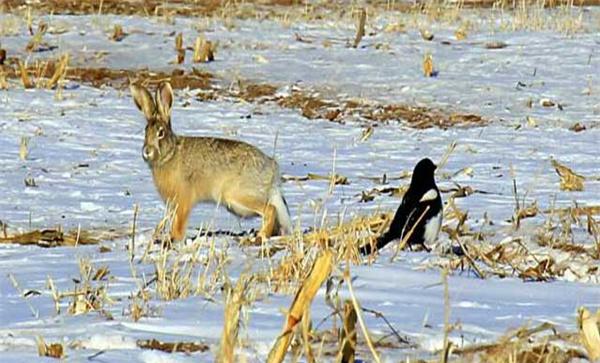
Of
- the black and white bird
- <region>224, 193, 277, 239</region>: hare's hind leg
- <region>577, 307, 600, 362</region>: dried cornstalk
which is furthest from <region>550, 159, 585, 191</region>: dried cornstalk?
<region>577, 307, 600, 362</region>: dried cornstalk

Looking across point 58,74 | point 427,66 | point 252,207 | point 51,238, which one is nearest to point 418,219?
point 252,207

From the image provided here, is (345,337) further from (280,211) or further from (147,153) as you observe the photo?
(147,153)

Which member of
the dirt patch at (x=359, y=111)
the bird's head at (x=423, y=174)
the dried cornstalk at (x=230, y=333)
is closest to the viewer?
the dried cornstalk at (x=230, y=333)

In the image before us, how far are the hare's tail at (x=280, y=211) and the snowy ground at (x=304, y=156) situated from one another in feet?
0.96

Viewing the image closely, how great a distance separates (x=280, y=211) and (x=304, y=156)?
3821 millimetres

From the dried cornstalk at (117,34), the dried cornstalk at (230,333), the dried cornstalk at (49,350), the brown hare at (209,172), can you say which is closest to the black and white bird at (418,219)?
the brown hare at (209,172)

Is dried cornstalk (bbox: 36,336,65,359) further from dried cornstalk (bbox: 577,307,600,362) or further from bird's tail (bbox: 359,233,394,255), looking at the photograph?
bird's tail (bbox: 359,233,394,255)

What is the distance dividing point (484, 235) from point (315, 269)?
3.94 metres

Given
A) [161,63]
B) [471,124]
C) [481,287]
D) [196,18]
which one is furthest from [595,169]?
[196,18]

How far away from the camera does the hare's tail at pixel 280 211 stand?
28.0 ft

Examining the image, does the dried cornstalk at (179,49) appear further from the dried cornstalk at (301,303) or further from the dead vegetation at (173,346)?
the dried cornstalk at (301,303)

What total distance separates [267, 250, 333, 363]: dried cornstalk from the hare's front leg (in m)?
4.05

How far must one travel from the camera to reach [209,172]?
28.5 feet

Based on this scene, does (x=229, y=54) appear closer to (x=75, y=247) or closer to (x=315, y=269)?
(x=75, y=247)
